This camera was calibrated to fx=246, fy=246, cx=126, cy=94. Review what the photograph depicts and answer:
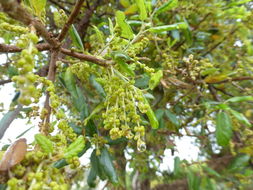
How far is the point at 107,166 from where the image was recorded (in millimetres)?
1194

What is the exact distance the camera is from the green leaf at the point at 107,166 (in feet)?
3.82

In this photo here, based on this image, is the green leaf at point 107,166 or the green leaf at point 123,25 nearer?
the green leaf at point 123,25

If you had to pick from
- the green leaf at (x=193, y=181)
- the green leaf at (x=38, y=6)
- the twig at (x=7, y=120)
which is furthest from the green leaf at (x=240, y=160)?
the green leaf at (x=38, y=6)

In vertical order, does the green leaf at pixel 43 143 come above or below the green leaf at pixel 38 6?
below

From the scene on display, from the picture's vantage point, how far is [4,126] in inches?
47.3

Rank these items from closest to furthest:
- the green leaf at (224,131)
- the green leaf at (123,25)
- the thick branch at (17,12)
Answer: the thick branch at (17,12) < the green leaf at (123,25) < the green leaf at (224,131)

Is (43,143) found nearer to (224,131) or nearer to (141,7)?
(141,7)

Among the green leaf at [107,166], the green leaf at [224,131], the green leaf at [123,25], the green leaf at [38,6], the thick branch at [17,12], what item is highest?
the green leaf at [123,25]

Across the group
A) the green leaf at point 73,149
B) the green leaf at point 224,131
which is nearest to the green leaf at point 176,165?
the green leaf at point 224,131

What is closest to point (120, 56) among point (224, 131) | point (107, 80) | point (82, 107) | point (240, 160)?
point (107, 80)

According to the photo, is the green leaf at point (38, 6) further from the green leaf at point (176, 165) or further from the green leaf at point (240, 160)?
the green leaf at point (240, 160)

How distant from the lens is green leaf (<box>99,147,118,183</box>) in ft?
3.82

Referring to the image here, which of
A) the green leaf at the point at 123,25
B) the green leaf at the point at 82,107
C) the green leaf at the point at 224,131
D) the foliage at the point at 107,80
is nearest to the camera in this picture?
the foliage at the point at 107,80

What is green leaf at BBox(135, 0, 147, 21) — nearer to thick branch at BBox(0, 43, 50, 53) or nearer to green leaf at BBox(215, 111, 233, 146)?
thick branch at BBox(0, 43, 50, 53)
